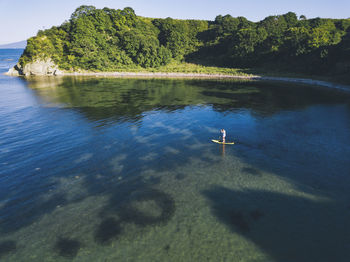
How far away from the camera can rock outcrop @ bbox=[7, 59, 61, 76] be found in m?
121

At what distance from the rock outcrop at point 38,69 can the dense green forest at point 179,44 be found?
2859 mm

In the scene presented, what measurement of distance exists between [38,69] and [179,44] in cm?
9532

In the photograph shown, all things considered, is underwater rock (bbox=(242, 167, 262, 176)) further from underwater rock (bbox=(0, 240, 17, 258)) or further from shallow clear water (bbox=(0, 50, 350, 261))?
underwater rock (bbox=(0, 240, 17, 258))

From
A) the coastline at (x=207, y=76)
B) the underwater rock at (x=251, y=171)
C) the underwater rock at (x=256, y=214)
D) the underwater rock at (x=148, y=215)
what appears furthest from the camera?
the coastline at (x=207, y=76)

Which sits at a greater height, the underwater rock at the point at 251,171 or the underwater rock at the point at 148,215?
the underwater rock at the point at 251,171

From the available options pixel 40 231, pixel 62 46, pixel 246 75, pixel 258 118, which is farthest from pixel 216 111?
pixel 62 46

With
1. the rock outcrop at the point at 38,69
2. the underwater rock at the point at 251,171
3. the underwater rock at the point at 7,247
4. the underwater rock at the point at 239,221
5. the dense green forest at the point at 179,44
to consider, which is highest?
the dense green forest at the point at 179,44

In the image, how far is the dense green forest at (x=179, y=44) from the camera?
103 meters

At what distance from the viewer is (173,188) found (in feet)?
74.9

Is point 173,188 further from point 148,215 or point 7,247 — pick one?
point 7,247

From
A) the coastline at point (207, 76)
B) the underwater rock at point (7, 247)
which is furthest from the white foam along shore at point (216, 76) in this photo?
the underwater rock at point (7, 247)

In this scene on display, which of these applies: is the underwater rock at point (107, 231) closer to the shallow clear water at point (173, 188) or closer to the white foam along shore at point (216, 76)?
the shallow clear water at point (173, 188)

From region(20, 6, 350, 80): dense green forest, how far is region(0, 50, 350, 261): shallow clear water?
73760 mm

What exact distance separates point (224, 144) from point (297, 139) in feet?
42.9
